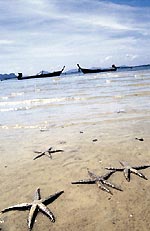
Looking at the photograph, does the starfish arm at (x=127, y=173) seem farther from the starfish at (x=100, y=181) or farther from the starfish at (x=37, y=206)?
the starfish at (x=37, y=206)

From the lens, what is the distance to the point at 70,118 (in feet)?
40.0

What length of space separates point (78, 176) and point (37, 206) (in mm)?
1471

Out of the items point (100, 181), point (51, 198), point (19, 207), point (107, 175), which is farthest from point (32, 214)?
Answer: point (107, 175)

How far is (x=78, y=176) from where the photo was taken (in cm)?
574

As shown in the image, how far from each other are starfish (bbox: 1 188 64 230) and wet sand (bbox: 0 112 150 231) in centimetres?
8

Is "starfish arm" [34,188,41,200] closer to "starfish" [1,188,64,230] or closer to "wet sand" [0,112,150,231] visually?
"starfish" [1,188,64,230]

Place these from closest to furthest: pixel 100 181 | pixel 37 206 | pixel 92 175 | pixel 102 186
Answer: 1. pixel 37 206
2. pixel 102 186
3. pixel 100 181
4. pixel 92 175

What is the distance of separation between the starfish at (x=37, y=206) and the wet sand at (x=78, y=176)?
8 centimetres

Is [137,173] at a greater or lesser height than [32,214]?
greater

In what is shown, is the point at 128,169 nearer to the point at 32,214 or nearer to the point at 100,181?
the point at 100,181

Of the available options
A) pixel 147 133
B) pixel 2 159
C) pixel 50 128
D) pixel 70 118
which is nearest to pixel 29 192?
pixel 2 159

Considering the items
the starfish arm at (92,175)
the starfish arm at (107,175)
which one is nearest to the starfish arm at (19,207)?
the starfish arm at (92,175)

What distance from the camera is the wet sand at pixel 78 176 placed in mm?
4152

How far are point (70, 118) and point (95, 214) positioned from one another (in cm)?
806
